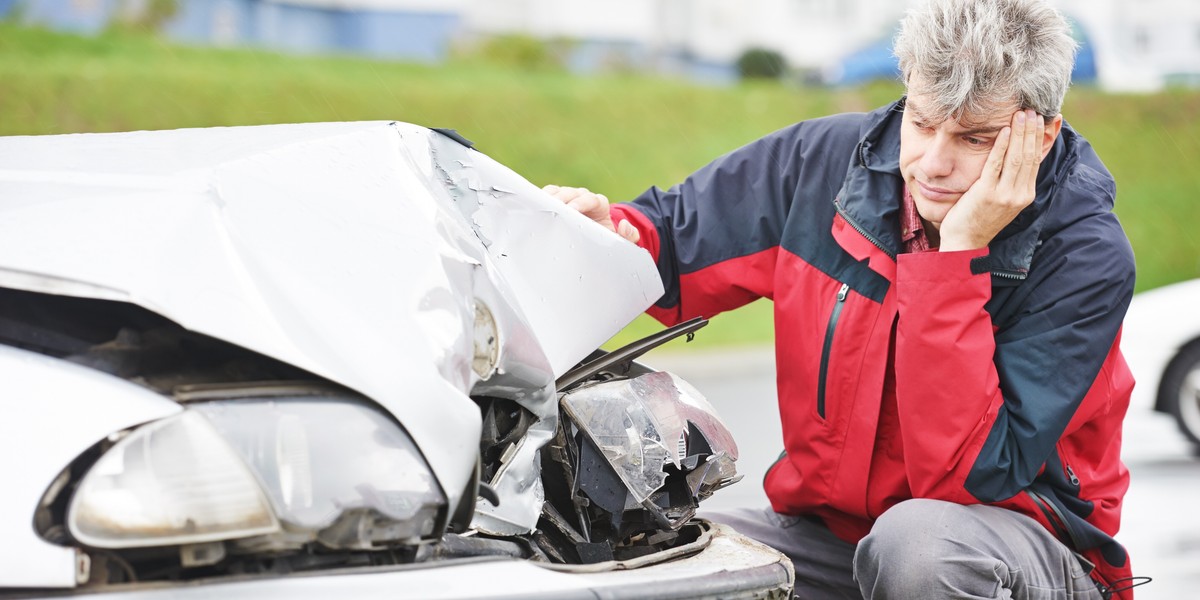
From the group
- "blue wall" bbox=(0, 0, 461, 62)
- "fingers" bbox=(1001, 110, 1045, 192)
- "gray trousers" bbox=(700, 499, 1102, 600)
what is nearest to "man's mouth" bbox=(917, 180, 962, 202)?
"fingers" bbox=(1001, 110, 1045, 192)

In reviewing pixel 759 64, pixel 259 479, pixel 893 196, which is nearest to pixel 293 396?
pixel 259 479

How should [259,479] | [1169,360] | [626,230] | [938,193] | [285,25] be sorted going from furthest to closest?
[285,25], [1169,360], [626,230], [938,193], [259,479]

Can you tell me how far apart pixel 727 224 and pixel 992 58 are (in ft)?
2.53

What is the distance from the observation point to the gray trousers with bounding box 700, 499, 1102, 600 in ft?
7.75

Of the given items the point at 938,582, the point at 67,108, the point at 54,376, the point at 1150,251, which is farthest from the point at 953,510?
the point at 1150,251

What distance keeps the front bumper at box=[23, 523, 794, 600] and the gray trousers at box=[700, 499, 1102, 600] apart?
1.42ft

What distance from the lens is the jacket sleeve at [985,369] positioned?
2453 millimetres

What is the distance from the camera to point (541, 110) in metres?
15.9

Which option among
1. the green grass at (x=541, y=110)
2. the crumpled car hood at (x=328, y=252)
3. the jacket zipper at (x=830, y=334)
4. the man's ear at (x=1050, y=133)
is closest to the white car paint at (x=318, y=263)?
the crumpled car hood at (x=328, y=252)

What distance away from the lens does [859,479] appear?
2.66 metres

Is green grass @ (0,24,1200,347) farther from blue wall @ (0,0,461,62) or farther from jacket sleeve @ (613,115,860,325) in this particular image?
jacket sleeve @ (613,115,860,325)

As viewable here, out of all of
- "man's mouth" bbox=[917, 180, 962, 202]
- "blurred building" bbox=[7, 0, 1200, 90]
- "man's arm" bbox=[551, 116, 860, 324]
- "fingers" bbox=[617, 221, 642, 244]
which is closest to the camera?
"man's mouth" bbox=[917, 180, 962, 202]

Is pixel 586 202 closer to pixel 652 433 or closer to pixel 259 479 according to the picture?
pixel 652 433

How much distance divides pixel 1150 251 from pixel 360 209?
15.4 meters
